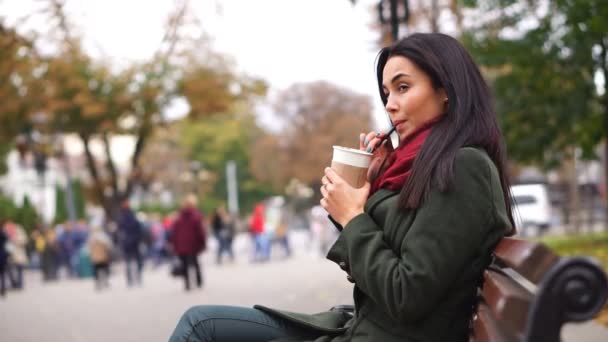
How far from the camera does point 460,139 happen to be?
7.52 feet

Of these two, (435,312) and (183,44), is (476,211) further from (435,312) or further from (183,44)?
(183,44)

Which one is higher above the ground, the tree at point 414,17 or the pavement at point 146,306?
the tree at point 414,17

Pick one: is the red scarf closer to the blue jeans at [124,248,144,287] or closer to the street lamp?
the street lamp

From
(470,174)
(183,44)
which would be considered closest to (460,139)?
(470,174)

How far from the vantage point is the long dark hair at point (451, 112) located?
2.25 metres

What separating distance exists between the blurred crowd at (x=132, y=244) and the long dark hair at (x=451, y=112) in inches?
542

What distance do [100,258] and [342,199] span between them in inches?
686

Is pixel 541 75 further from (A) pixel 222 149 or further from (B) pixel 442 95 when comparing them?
(A) pixel 222 149

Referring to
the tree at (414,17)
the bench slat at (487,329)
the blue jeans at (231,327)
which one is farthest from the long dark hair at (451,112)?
the tree at (414,17)

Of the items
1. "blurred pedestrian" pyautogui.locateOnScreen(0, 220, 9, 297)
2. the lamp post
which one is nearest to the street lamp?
the lamp post

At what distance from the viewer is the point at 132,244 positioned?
1912 centimetres

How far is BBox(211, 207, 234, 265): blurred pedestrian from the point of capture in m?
27.2

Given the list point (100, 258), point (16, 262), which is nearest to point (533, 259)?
point (100, 258)

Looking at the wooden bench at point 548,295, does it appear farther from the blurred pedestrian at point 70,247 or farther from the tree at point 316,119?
the tree at point 316,119
